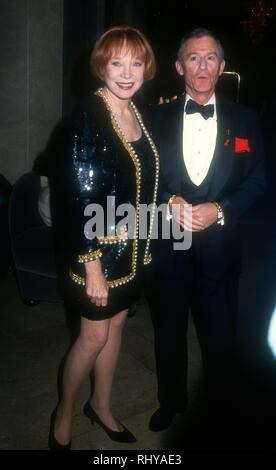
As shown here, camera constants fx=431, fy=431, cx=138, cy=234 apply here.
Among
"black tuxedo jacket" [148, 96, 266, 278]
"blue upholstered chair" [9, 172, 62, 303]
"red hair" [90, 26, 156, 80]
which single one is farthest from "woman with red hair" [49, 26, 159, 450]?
"blue upholstered chair" [9, 172, 62, 303]

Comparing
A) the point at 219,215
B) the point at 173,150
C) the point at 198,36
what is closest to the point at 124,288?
the point at 219,215

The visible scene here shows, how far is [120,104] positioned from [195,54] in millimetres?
382

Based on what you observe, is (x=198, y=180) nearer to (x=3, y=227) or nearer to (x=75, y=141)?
(x=75, y=141)

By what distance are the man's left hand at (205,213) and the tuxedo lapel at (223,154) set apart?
0.06 metres

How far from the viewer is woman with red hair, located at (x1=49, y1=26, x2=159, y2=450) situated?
149 cm

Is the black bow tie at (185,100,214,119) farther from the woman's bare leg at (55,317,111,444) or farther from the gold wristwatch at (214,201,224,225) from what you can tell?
the woman's bare leg at (55,317,111,444)

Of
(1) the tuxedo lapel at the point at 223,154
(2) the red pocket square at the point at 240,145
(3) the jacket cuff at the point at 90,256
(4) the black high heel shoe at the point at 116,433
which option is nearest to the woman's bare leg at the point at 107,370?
(4) the black high heel shoe at the point at 116,433

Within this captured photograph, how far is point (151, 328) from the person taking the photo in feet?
10.3

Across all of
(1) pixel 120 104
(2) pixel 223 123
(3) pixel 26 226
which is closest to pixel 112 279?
(1) pixel 120 104

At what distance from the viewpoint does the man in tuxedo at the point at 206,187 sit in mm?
A: 1751

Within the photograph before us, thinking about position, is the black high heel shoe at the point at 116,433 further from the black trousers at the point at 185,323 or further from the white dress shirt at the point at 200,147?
the white dress shirt at the point at 200,147

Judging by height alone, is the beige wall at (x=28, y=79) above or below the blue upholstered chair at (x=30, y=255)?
above

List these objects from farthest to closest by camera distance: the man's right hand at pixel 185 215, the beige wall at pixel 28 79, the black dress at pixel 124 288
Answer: the beige wall at pixel 28 79
the man's right hand at pixel 185 215
the black dress at pixel 124 288

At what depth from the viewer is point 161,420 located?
2047 millimetres
